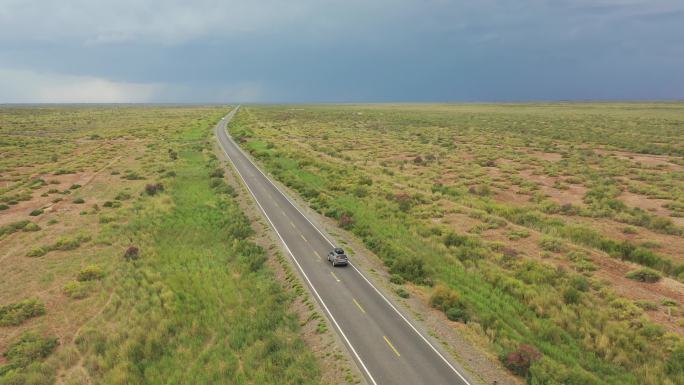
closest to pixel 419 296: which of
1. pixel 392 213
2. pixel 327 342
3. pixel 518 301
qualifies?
pixel 518 301

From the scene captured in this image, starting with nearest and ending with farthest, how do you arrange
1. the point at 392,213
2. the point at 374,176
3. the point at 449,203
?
the point at 392,213
the point at 449,203
the point at 374,176

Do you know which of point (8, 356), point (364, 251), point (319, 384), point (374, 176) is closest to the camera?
point (319, 384)

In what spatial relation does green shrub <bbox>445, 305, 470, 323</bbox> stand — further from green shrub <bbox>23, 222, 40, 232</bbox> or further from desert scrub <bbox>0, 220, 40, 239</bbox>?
desert scrub <bbox>0, 220, 40, 239</bbox>

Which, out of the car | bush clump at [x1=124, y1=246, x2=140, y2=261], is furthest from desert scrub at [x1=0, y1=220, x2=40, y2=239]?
the car

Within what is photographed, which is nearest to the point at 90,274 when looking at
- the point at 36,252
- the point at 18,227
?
the point at 36,252

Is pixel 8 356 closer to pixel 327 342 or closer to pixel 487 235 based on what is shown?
pixel 327 342

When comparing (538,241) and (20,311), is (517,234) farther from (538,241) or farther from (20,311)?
(20,311)
